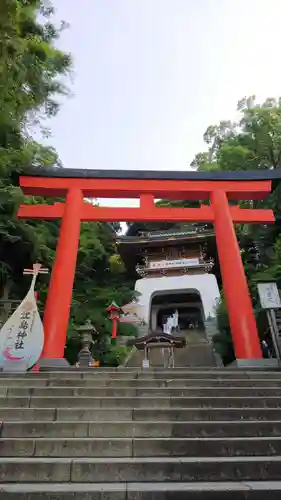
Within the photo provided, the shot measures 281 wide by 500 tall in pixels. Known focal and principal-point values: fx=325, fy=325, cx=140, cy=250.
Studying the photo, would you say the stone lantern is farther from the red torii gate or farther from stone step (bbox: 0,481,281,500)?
stone step (bbox: 0,481,281,500)

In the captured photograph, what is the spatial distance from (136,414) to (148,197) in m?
6.51

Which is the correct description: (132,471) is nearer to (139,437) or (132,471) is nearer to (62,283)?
(139,437)

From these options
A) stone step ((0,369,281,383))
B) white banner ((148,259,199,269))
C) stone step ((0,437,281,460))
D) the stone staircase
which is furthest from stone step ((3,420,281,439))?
white banner ((148,259,199,269))

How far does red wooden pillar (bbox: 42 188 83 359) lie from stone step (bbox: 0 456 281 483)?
14.3 ft

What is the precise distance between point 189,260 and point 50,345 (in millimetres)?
10504

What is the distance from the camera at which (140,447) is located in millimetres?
2521

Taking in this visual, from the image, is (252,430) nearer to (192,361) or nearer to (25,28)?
(25,28)

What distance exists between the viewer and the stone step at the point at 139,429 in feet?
9.20

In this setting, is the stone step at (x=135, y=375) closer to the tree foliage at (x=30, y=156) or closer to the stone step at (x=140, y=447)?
the stone step at (x=140, y=447)

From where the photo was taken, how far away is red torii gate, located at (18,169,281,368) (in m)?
7.72

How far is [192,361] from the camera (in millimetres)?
12188

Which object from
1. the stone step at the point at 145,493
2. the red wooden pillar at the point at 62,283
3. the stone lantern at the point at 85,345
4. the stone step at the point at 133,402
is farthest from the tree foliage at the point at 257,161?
the stone step at the point at 145,493

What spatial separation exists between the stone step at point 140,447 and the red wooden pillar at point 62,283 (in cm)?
393

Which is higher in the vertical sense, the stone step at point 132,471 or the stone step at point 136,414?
the stone step at point 136,414
